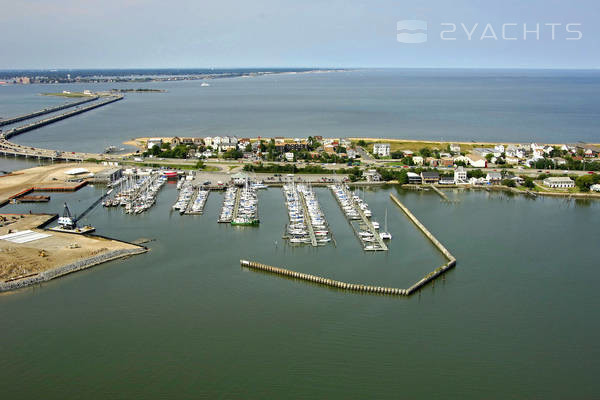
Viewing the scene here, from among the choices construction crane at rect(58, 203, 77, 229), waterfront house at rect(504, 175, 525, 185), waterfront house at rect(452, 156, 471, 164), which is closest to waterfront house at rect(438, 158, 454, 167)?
waterfront house at rect(452, 156, 471, 164)

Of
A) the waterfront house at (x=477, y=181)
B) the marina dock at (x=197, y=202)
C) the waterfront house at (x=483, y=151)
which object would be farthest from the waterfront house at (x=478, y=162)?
the marina dock at (x=197, y=202)

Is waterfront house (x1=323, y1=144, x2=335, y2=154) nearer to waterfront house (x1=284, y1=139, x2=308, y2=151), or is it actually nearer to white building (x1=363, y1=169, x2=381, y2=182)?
waterfront house (x1=284, y1=139, x2=308, y2=151)

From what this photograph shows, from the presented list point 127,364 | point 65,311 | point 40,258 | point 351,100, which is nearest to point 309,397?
point 127,364

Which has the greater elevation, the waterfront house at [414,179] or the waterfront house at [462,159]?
the waterfront house at [462,159]

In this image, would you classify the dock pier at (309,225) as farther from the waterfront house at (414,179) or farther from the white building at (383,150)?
the white building at (383,150)

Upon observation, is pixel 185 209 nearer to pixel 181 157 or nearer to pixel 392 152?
pixel 181 157
